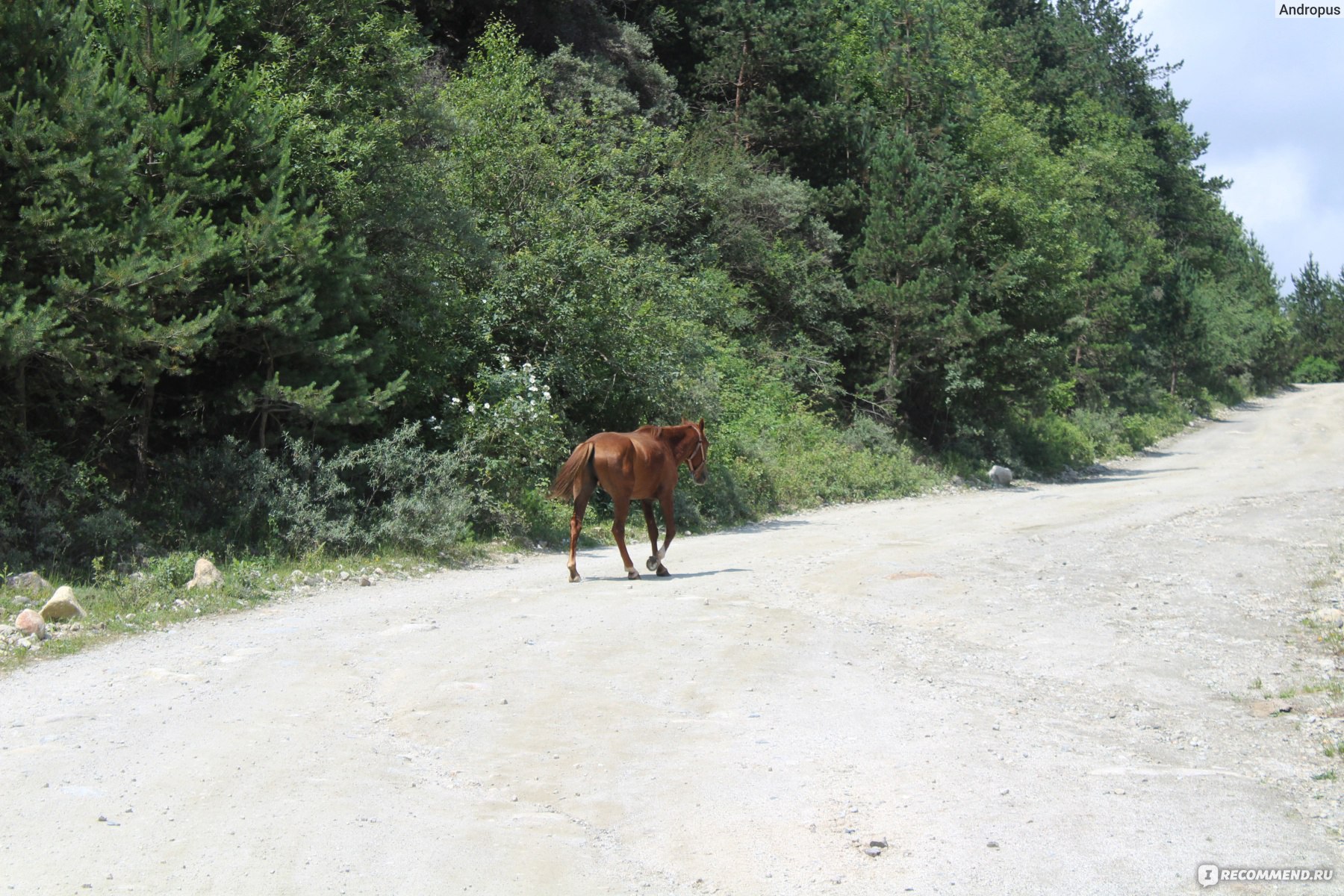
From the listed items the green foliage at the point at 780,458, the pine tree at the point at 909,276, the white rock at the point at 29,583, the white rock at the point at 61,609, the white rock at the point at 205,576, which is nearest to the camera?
the white rock at the point at 61,609

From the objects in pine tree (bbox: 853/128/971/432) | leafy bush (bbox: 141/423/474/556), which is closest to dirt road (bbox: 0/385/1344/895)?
leafy bush (bbox: 141/423/474/556)

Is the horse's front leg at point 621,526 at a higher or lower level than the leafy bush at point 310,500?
lower

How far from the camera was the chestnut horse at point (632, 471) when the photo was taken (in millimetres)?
14445

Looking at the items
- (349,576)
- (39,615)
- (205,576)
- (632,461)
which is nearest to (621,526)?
(632,461)

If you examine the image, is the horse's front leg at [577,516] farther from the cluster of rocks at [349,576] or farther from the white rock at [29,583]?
the white rock at [29,583]

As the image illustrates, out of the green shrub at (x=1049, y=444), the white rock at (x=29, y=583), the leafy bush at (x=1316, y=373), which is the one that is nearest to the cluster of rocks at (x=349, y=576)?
the white rock at (x=29, y=583)

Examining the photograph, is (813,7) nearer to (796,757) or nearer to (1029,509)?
(1029,509)

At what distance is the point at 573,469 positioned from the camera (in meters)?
14.3

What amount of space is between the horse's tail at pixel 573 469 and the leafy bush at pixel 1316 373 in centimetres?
11908

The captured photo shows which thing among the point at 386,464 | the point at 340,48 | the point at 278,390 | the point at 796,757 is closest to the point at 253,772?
the point at 796,757

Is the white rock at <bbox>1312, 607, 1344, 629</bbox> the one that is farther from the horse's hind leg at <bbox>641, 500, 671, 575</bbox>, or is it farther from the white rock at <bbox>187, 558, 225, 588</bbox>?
the white rock at <bbox>187, 558, 225, 588</bbox>

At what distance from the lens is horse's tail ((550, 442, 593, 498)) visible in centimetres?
1434

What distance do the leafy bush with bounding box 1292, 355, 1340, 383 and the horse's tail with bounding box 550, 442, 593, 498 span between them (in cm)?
11908

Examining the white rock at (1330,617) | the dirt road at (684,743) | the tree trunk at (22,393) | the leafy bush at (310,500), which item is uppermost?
the tree trunk at (22,393)
